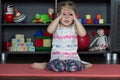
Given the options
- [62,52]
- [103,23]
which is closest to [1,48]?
[62,52]

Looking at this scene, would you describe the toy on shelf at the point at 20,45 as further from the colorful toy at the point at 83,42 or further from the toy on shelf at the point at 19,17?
the colorful toy at the point at 83,42

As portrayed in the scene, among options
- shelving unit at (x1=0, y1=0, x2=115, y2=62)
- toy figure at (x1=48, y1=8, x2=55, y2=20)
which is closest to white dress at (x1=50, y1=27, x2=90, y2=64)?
toy figure at (x1=48, y1=8, x2=55, y2=20)

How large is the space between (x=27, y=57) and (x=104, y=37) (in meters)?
0.83

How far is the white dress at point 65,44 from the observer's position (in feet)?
6.56

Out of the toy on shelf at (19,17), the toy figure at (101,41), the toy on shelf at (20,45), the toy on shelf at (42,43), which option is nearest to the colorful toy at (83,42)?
the toy figure at (101,41)

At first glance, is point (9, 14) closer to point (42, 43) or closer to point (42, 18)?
point (42, 18)

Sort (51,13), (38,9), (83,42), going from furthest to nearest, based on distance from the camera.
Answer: (38,9) → (51,13) → (83,42)

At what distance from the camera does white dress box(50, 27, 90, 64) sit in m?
2.00

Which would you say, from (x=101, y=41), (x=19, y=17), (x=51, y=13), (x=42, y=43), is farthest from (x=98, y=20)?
(x=19, y=17)

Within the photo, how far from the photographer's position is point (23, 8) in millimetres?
2977

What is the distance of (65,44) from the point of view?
2.00 meters

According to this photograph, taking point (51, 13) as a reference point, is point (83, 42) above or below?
below

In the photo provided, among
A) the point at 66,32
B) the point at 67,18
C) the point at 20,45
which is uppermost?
the point at 67,18

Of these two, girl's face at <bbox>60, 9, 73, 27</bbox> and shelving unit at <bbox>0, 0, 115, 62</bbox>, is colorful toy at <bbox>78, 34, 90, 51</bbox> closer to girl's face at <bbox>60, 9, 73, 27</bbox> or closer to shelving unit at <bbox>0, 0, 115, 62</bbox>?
shelving unit at <bbox>0, 0, 115, 62</bbox>
